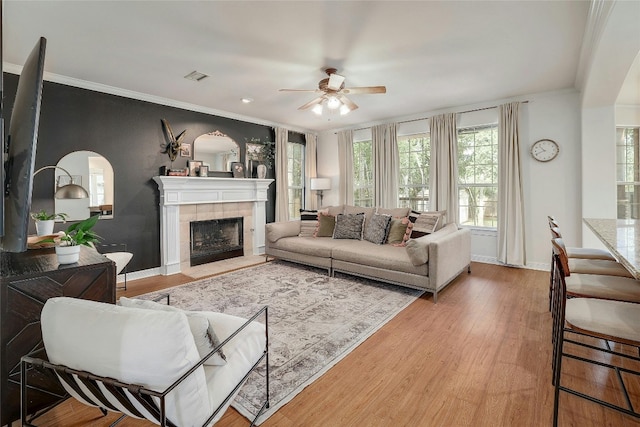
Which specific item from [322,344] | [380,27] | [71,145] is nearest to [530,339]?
[322,344]

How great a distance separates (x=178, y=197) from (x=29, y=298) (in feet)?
10.4

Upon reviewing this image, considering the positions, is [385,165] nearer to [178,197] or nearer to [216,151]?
[216,151]

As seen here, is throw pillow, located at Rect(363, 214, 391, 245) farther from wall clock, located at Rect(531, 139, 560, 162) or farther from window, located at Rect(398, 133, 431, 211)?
wall clock, located at Rect(531, 139, 560, 162)

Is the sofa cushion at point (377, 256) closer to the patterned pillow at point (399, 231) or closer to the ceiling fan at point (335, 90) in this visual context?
the patterned pillow at point (399, 231)

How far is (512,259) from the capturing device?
4.62 meters

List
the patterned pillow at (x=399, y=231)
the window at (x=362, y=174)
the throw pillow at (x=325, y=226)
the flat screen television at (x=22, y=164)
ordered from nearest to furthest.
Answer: the flat screen television at (x=22, y=164) → the patterned pillow at (x=399, y=231) → the throw pillow at (x=325, y=226) → the window at (x=362, y=174)

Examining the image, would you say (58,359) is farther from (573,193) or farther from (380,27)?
(573,193)

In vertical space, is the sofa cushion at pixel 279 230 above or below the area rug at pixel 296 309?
above

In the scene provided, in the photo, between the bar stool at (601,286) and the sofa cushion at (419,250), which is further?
the sofa cushion at (419,250)

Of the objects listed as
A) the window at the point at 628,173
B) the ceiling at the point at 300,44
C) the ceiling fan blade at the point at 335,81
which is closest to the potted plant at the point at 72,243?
the ceiling at the point at 300,44

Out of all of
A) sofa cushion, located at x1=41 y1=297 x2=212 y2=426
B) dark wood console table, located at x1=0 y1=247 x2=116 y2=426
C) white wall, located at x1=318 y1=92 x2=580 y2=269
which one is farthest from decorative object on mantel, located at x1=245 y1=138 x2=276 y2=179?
sofa cushion, located at x1=41 y1=297 x2=212 y2=426

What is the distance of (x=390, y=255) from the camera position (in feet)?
12.1

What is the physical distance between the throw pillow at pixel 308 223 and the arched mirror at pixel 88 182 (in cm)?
264

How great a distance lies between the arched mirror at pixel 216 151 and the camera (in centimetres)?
504
